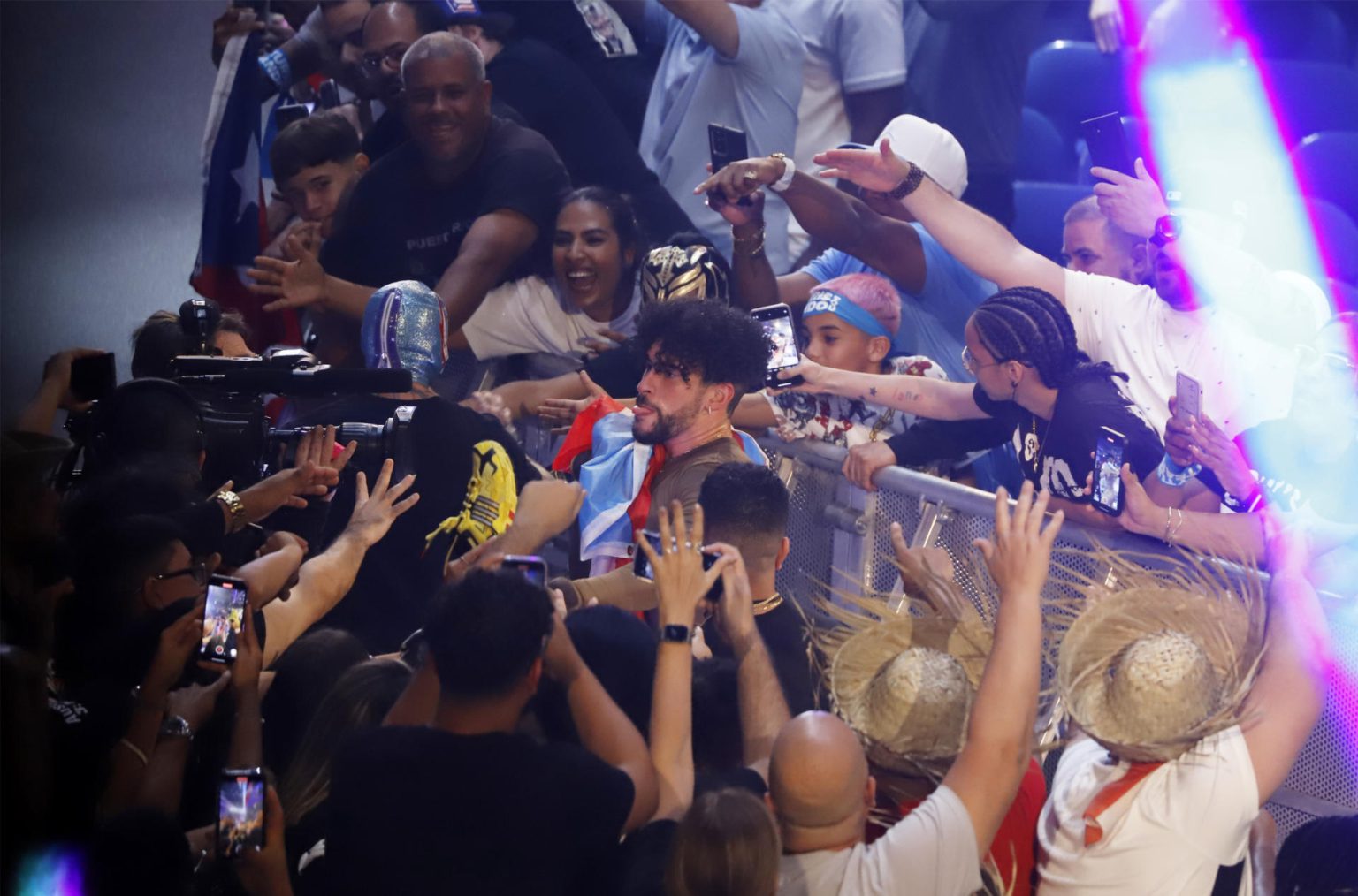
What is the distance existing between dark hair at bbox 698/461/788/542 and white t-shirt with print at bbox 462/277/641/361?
1209mm

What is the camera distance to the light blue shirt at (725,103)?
422 cm

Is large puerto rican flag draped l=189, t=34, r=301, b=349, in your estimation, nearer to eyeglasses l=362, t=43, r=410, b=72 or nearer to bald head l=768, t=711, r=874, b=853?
eyeglasses l=362, t=43, r=410, b=72

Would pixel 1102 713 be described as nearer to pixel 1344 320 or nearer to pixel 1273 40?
pixel 1344 320

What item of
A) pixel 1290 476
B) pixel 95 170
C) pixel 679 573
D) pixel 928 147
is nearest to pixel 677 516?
pixel 679 573

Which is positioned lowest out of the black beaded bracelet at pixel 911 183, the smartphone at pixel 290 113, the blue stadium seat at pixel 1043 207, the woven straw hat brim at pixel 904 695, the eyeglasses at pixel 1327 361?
the woven straw hat brim at pixel 904 695

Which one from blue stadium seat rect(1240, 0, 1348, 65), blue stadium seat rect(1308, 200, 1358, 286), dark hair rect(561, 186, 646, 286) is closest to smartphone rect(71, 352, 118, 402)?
dark hair rect(561, 186, 646, 286)

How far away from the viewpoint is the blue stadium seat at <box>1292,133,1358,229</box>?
4.43 metres

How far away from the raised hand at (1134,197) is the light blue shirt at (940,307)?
678mm

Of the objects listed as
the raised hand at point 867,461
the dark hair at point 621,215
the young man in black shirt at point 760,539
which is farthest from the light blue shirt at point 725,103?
the young man in black shirt at point 760,539

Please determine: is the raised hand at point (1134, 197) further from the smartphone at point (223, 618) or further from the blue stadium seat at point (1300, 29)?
the blue stadium seat at point (1300, 29)

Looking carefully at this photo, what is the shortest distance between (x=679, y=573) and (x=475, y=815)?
0.53 metres

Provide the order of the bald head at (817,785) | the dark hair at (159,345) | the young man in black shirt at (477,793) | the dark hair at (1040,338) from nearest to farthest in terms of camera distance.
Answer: the bald head at (817,785) < the young man in black shirt at (477,793) < the dark hair at (1040,338) < the dark hair at (159,345)

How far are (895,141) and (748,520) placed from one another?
1.33 metres

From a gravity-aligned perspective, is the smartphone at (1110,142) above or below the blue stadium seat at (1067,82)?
below
